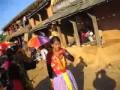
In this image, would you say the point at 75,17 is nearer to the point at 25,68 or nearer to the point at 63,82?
the point at 63,82

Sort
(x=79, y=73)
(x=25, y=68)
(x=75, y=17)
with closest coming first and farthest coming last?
1. (x=25, y=68)
2. (x=79, y=73)
3. (x=75, y=17)

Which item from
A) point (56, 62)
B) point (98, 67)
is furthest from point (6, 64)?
point (98, 67)

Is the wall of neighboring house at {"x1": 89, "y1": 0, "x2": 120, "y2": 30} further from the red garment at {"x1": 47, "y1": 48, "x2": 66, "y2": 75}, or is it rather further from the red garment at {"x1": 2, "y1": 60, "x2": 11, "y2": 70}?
the red garment at {"x1": 2, "y1": 60, "x2": 11, "y2": 70}

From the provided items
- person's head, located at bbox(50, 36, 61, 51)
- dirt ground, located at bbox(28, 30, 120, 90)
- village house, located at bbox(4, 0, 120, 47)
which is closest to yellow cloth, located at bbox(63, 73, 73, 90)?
person's head, located at bbox(50, 36, 61, 51)

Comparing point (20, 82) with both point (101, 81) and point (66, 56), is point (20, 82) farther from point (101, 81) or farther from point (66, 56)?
point (101, 81)

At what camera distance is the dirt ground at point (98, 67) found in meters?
12.2

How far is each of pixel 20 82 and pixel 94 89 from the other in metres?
4.31

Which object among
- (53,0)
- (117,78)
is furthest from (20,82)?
(53,0)

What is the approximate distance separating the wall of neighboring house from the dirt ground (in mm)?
347

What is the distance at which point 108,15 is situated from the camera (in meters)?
18.8

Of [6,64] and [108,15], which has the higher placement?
[108,15]

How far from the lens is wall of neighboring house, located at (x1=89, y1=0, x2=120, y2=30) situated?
1795 centimetres

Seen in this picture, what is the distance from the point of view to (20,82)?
7691 mm

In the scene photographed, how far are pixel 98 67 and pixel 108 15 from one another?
4022 mm
